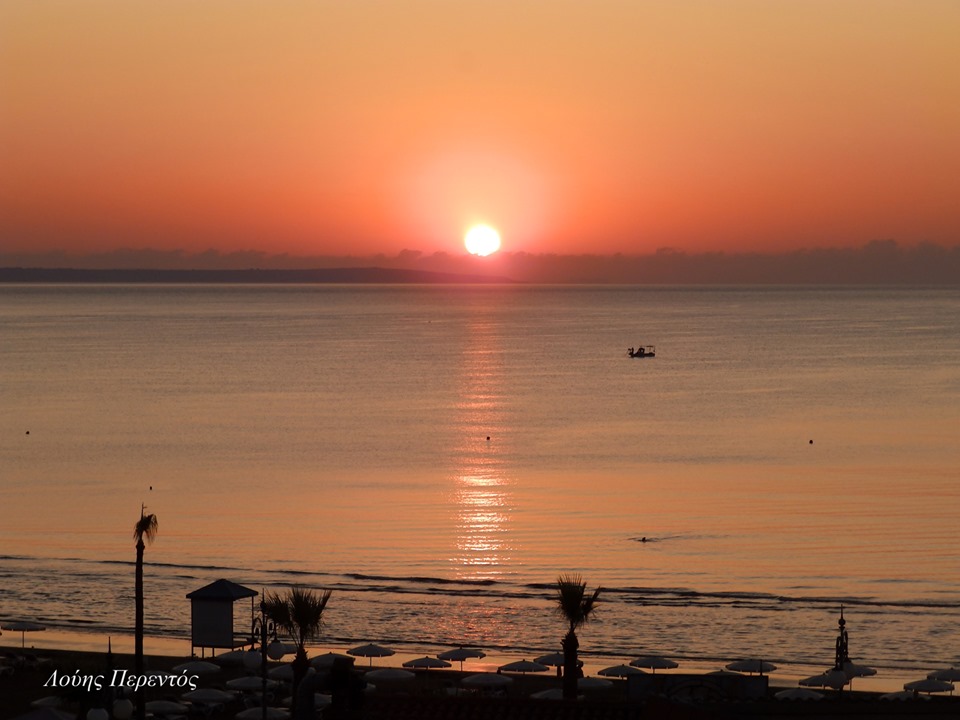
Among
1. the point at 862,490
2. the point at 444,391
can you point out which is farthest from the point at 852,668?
the point at 444,391

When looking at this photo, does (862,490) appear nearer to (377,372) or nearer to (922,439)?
(922,439)

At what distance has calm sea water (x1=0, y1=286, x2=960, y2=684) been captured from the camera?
4453 cm

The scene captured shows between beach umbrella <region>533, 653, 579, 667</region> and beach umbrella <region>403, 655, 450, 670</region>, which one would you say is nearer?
beach umbrella <region>533, 653, 579, 667</region>

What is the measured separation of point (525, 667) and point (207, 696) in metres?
8.21

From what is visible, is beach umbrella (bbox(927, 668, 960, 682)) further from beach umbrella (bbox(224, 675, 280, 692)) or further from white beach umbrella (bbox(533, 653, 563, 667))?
beach umbrella (bbox(224, 675, 280, 692))

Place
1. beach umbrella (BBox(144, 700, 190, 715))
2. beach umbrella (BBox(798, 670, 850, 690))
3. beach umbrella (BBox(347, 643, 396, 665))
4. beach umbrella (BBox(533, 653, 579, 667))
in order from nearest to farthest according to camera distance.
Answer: beach umbrella (BBox(144, 700, 190, 715)) → beach umbrella (BBox(798, 670, 850, 690)) → beach umbrella (BBox(533, 653, 579, 667)) → beach umbrella (BBox(347, 643, 396, 665))

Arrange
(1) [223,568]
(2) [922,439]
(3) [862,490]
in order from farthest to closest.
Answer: (2) [922,439] < (3) [862,490] < (1) [223,568]

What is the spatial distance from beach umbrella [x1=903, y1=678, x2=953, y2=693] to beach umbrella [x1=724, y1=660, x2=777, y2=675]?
3.58 m

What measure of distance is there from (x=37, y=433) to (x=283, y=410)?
2167 cm

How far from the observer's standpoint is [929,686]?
33812 mm

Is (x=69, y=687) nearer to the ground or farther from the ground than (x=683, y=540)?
nearer to the ground

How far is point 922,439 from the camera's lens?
9019cm

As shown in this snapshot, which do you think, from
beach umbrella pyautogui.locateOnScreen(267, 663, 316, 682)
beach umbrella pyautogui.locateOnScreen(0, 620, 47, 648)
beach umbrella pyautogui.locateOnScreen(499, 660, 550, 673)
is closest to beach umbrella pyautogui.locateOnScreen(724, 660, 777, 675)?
beach umbrella pyautogui.locateOnScreen(499, 660, 550, 673)

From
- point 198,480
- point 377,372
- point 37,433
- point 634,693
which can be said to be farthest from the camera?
point 377,372
